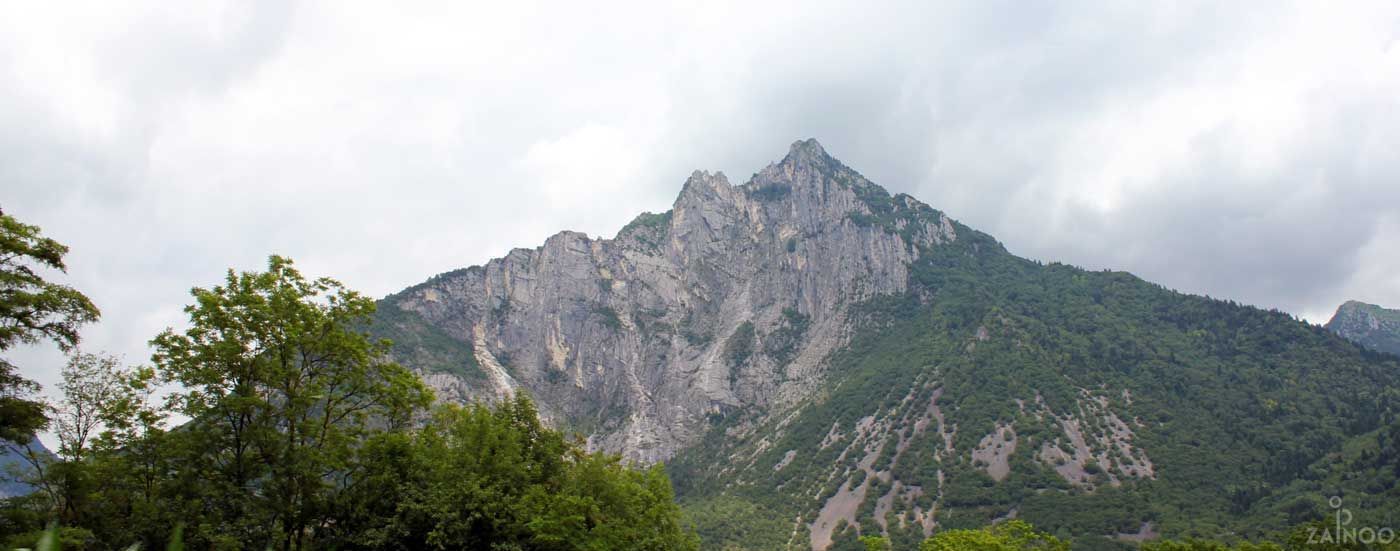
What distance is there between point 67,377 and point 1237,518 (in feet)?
438

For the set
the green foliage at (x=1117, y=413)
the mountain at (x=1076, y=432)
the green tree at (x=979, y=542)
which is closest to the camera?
the green tree at (x=979, y=542)

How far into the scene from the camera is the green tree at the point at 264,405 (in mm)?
25188

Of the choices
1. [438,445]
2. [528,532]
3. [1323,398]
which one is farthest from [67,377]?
[1323,398]

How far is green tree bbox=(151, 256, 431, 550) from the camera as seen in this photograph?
2519 centimetres

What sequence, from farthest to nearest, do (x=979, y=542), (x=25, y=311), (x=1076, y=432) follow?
(x=1076, y=432)
(x=979, y=542)
(x=25, y=311)

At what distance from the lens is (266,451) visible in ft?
85.3

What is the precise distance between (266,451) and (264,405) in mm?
1673

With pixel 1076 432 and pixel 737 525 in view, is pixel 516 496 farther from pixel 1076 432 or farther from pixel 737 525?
pixel 1076 432

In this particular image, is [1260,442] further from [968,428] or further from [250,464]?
[250,464]

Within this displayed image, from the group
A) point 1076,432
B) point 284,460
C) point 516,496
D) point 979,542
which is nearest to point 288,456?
point 284,460

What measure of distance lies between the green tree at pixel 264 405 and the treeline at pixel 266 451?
0.06 metres

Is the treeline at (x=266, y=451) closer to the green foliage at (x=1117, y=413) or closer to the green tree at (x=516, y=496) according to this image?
the green tree at (x=516, y=496)

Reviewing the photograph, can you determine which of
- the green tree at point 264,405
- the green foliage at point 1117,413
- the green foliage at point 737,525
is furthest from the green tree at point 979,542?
the green foliage at point 737,525

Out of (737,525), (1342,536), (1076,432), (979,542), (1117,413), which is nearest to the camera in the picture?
(979,542)
